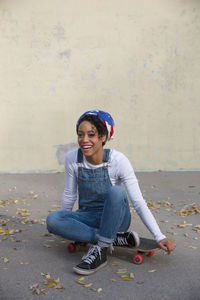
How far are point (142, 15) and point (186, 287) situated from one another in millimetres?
6406

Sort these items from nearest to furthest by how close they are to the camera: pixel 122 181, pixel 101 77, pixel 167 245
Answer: pixel 167 245 < pixel 122 181 < pixel 101 77

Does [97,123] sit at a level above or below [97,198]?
above

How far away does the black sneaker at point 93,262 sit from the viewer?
287 cm

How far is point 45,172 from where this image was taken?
8.17 m

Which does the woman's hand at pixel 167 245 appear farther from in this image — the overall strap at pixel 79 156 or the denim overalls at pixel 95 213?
the overall strap at pixel 79 156

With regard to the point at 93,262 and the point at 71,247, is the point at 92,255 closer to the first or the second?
the point at 93,262

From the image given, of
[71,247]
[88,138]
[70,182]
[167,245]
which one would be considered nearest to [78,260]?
[71,247]

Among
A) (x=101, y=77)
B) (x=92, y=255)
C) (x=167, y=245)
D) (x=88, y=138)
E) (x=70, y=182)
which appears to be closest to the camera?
(x=167, y=245)

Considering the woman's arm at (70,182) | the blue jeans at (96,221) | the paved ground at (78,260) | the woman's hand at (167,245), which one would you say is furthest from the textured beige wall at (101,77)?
the woman's hand at (167,245)

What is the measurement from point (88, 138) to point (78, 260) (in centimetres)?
98

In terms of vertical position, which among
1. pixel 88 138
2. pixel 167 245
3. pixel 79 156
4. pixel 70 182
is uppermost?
pixel 88 138

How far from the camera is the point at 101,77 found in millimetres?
8047

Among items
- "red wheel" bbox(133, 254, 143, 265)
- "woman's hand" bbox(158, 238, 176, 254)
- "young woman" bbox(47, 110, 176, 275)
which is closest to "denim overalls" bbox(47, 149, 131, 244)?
"young woman" bbox(47, 110, 176, 275)

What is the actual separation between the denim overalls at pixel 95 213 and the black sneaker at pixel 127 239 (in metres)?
0.06
